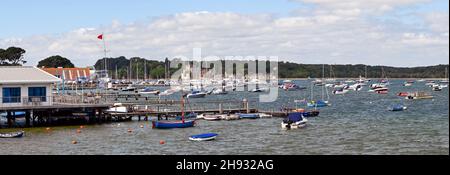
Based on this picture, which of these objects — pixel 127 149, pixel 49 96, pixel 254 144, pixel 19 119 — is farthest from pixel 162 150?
pixel 19 119

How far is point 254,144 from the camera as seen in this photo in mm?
55094

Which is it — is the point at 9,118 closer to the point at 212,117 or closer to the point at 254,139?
the point at 212,117

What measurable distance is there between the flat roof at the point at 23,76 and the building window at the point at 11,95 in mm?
905

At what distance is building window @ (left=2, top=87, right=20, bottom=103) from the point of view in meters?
63.9

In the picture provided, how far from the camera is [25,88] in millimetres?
64938

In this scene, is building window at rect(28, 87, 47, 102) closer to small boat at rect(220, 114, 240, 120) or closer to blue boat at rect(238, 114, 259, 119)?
small boat at rect(220, 114, 240, 120)

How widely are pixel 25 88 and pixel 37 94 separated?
1426mm

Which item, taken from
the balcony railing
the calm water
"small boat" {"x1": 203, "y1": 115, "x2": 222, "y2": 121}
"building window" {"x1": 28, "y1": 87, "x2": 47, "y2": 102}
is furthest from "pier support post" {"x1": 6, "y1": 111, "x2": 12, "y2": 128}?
"small boat" {"x1": 203, "y1": 115, "x2": 222, "y2": 121}

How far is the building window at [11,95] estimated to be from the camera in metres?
63.9

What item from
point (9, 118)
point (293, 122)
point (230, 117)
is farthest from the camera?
point (230, 117)

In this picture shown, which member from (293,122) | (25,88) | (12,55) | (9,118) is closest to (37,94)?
(25,88)
